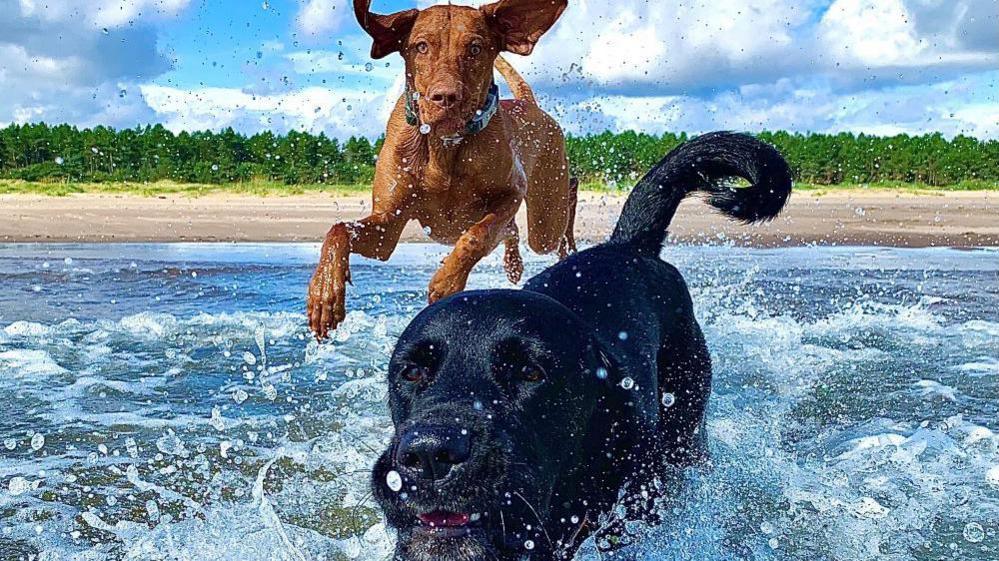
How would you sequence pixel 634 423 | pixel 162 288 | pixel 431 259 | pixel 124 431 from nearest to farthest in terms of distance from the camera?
pixel 634 423 < pixel 124 431 < pixel 162 288 < pixel 431 259

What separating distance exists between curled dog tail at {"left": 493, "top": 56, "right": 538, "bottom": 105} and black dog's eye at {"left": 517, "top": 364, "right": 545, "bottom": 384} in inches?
177

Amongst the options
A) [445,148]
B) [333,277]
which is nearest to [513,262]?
[445,148]

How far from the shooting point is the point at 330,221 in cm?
1736

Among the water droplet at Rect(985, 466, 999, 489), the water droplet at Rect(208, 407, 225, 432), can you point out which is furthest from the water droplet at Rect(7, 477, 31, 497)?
the water droplet at Rect(985, 466, 999, 489)

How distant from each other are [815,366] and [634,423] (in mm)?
3607

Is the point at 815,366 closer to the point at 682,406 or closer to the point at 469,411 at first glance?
the point at 682,406

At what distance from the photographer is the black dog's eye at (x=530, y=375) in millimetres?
2749

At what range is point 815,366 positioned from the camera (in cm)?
636

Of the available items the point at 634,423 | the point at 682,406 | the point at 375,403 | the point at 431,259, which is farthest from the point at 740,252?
the point at 634,423

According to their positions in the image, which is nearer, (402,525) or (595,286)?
(402,525)

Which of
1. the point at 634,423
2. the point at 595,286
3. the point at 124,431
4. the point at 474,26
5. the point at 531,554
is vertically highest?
the point at 474,26

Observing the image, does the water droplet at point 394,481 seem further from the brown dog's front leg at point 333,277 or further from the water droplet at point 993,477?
the water droplet at point 993,477

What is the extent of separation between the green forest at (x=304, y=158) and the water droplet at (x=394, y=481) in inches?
809

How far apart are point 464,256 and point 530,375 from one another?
1922 millimetres
